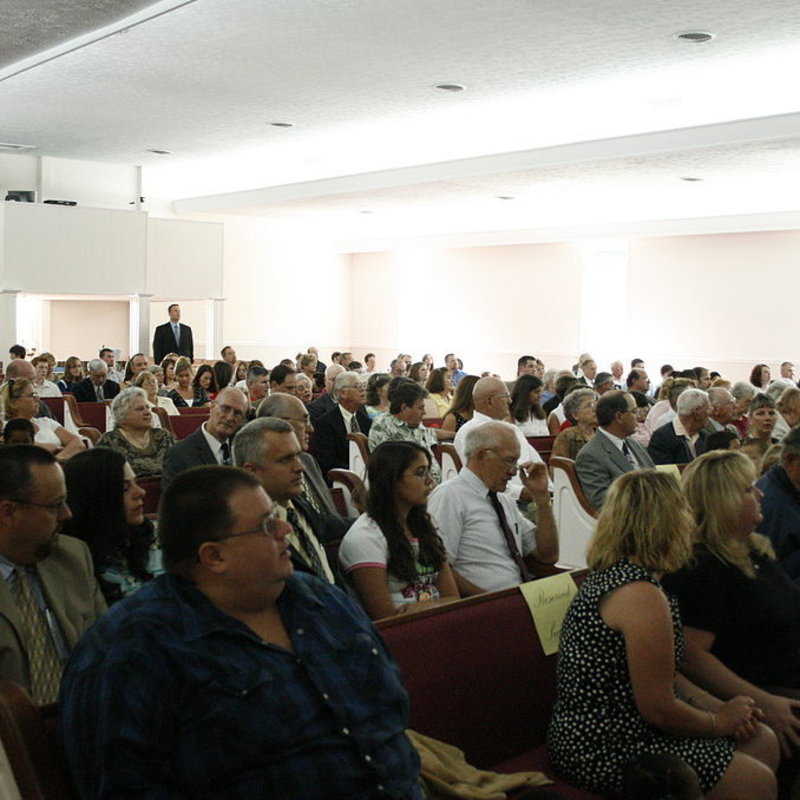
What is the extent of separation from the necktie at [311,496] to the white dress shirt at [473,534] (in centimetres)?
46

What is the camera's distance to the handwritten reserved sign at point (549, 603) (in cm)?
312

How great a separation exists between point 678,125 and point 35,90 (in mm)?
7012

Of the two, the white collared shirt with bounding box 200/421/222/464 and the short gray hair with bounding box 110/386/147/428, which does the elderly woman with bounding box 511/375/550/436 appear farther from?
the white collared shirt with bounding box 200/421/222/464

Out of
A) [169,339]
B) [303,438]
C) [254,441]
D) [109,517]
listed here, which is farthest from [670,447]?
[169,339]

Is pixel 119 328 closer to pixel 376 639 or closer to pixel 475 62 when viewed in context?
pixel 475 62

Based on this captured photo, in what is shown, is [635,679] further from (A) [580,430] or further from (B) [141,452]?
(A) [580,430]

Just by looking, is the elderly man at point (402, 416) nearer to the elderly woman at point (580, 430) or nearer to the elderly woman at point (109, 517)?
the elderly woman at point (580, 430)

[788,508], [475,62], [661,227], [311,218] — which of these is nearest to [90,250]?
[311,218]

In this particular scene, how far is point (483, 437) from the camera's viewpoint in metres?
4.08

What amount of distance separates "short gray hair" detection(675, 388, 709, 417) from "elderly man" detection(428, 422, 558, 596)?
2911 mm

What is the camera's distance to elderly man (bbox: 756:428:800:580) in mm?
3928

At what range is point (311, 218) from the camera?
65.8 feet

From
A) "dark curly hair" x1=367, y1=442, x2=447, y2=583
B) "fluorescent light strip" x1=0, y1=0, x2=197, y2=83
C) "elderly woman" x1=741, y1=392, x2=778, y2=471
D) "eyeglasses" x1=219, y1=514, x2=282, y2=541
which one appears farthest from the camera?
"fluorescent light strip" x1=0, y1=0, x2=197, y2=83

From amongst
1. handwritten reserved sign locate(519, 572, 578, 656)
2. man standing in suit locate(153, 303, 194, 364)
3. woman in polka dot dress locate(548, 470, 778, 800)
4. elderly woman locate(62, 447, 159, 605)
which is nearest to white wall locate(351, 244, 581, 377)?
man standing in suit locate(153, 303, 194, 364)
